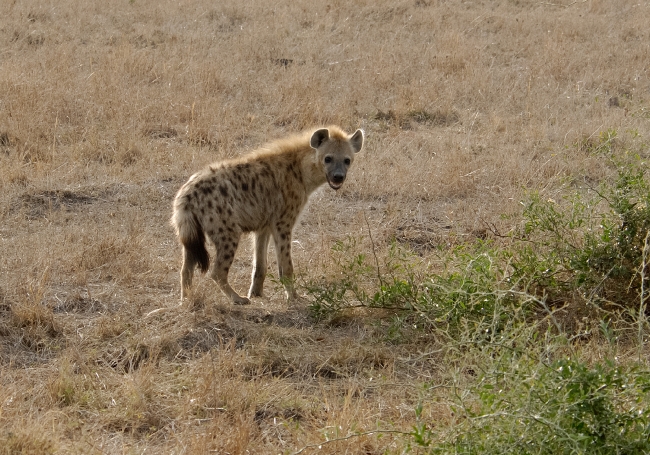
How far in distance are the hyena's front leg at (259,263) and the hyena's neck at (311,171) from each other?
46 cm

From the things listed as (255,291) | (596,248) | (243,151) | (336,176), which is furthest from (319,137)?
(243,151)

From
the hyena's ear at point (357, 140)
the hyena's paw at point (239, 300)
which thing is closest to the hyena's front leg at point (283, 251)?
the hyena's paw at point (239, 300)

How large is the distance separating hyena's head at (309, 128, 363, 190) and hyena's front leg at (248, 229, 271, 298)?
0.58 meters

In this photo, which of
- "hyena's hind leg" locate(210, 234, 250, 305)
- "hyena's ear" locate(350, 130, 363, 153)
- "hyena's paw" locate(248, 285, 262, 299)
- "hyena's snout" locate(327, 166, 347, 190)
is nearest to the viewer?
"hyena's hind leg" locate(210, 234, 250, 305)

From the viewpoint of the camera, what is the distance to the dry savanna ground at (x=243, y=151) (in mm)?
4320

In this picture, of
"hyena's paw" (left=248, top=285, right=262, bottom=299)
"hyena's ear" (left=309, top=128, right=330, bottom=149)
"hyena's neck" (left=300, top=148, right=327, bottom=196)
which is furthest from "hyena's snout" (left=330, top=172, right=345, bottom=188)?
"hyena's paw" (left=248, top=285, right=262, bottom=299)

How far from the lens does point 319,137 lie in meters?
6.54

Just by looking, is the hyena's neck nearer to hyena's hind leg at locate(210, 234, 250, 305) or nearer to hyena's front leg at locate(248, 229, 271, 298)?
hyena's front leg at locate(248, 229, 271, 298)

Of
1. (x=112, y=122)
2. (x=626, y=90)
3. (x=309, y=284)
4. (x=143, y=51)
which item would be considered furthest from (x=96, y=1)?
(x=309, y=284)

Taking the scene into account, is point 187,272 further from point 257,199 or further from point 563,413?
point 563,413

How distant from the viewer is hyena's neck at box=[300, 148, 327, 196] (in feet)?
21.2

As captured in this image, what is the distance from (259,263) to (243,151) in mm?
2727

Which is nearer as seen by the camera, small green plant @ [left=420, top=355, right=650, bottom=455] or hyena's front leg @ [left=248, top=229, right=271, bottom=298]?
small green plant @ [left=420, top=355, right=650, bottom=455]

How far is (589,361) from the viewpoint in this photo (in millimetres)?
4367
